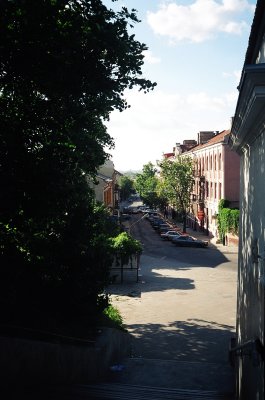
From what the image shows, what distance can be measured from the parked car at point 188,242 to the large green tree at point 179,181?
10.7 meters

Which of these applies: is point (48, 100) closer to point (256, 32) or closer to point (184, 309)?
point (256, 32)

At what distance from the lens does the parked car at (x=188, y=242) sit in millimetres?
38812

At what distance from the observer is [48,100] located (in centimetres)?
978

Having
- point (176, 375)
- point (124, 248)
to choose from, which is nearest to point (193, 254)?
point (124, 248)

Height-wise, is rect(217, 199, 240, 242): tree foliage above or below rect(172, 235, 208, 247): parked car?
above

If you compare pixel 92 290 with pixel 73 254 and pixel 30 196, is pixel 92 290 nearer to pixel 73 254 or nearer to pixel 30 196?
pixel 73 254

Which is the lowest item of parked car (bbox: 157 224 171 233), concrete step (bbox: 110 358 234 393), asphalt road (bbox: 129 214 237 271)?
concrete step (bbox: 110 358 234 393)

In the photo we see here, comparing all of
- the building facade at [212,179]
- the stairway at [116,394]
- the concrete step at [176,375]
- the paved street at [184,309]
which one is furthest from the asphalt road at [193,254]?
the stairway at [116,394]

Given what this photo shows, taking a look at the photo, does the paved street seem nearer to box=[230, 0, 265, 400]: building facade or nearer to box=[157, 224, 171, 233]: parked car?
box=[230, 0, 265, 400]: building facade

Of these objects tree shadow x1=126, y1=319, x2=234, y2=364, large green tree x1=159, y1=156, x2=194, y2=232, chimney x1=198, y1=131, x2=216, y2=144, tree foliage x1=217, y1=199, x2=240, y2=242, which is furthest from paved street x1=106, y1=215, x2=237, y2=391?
chimney x1=198, y1=131, x2=216, y2=144

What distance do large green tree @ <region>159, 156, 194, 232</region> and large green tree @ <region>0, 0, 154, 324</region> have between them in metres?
39.8

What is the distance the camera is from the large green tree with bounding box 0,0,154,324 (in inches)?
344

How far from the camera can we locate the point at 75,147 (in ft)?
34.4

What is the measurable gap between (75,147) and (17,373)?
18.4 ft
